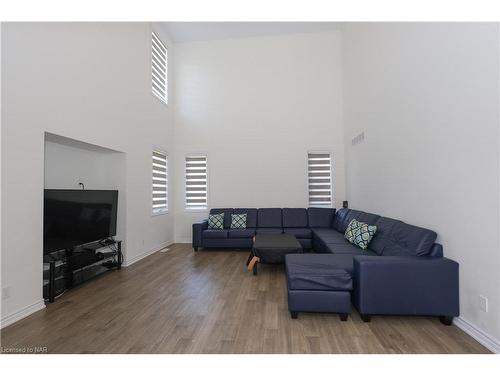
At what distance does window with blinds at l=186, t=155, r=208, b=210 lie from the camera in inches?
241

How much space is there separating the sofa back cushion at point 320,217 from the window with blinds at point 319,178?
1.37ft

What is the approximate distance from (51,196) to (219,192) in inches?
144

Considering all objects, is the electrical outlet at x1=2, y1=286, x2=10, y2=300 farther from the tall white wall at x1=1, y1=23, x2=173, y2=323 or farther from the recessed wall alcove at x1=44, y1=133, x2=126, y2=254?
the recessed wall alcove at x1=44, y1=133, x2=126, y2=254

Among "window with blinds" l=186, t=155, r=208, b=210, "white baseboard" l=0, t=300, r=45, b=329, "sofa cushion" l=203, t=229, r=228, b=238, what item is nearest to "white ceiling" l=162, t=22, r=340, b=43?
"window with blinds" l=186, t=155, r=208, b=210

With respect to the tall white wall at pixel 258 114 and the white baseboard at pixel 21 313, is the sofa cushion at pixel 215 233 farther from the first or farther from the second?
the white baseboard at pixel 21 313

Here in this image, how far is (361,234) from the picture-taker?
349 cm

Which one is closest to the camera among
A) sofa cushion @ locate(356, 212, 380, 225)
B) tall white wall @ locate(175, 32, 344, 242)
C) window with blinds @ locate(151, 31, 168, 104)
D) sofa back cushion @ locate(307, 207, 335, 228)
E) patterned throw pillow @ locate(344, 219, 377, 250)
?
patterned throw pillow @ locate(344, 219, 377, 250)

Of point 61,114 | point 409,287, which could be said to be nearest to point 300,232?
point 409,287

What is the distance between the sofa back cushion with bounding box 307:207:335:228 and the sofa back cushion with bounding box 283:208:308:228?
0.14 meters

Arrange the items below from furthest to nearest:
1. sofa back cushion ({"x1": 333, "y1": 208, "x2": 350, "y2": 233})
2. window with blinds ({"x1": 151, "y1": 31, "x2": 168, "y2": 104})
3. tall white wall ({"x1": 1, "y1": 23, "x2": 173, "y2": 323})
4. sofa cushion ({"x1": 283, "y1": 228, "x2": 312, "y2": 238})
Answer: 1. window with blinds ({"x1": 151, "y1": 31, "x2": 168, "y2": 104})
2. sofa cushion ({"x1": 283, "y1": 228, "x2": 312, "y2": 238})
3. sofa back cushion ({"x1": 333, "y1": 208, "x2": 350, "y2": 233})
4. tall white wall ({"x1": 1, "y1": 23, "x2": 173, "y2": 323})

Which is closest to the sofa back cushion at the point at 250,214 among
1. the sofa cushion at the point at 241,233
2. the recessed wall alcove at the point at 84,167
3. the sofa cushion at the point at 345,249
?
the sofa cushion at the point at 241,233

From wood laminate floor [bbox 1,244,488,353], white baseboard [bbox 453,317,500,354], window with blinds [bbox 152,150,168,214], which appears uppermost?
window with blinds [bbox 152,150,168,214]

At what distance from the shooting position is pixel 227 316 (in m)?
2.38

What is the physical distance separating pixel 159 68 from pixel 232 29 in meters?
2.04
